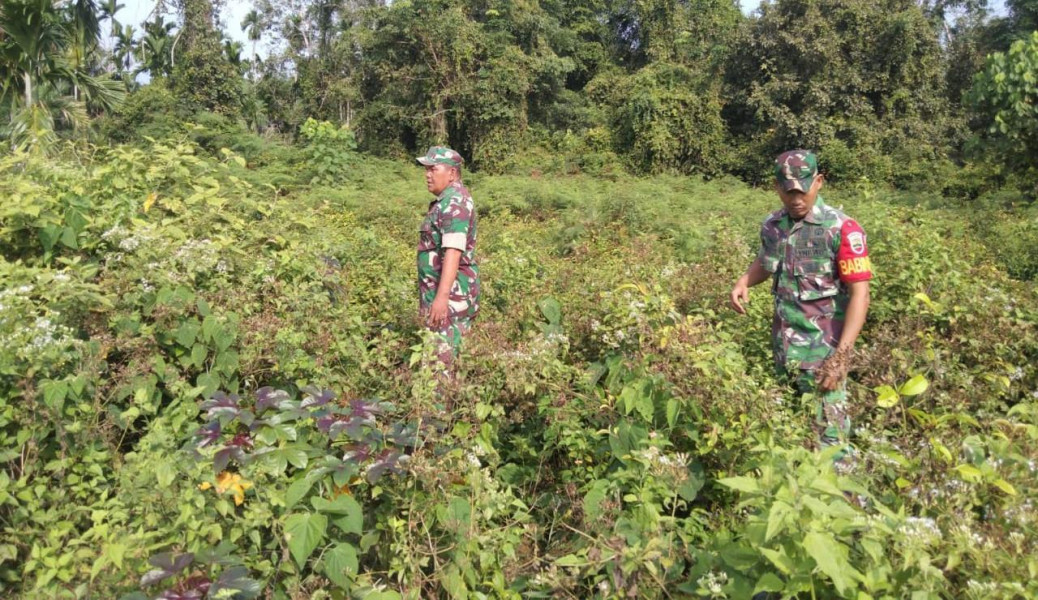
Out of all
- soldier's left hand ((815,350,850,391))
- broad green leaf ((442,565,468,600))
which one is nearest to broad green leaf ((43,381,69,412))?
broad green leaf ((442,565,468,600))

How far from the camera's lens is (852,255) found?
2.81 m

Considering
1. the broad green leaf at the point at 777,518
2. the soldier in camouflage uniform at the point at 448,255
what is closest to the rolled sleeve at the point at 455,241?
the soldier in camouflage uniform at the point at 448,255

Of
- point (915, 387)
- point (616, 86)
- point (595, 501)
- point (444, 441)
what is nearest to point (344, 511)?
point (444, 441)

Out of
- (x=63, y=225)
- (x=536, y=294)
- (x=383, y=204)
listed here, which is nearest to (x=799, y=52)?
(x=383, y=204)

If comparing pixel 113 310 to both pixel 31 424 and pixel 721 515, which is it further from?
pixel 721 515

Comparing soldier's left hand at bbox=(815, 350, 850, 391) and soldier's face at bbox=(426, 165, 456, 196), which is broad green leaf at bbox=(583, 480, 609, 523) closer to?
soldier's left hand at bbox=(815, 350, 850, 391)

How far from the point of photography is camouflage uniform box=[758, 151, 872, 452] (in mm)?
2811

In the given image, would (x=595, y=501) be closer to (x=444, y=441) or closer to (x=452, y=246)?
(x=444, y=441)

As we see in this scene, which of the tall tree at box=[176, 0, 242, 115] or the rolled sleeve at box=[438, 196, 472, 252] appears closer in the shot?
the rolled sleeve at box=[438, 196, 472, 252]

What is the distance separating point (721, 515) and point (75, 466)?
2312mm

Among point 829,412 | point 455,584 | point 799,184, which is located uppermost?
point 799,184

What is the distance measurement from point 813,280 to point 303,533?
2177mm

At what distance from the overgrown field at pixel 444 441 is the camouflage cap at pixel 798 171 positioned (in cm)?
66

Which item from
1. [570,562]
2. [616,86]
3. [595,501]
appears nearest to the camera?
[570,562]
